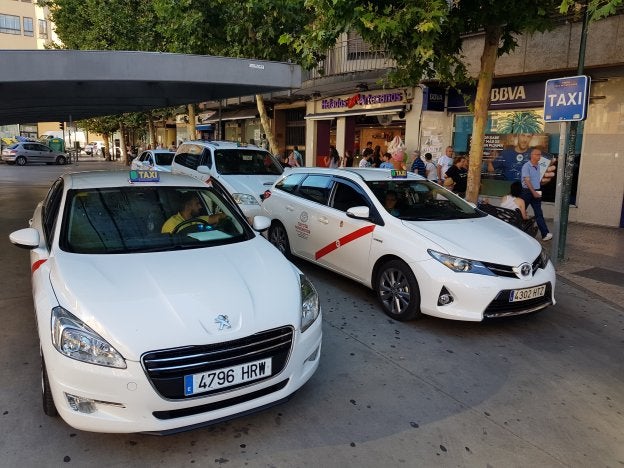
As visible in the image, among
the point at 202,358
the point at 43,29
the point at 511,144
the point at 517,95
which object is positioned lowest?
the point at 202,358

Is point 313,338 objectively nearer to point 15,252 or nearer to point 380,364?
point 380,364

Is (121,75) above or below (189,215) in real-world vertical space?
above

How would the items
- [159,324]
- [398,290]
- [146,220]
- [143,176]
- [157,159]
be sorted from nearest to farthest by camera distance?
[159,324]
[146,220]
[143,176]
[398,290]
[157,159]

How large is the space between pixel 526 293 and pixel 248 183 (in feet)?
19.5

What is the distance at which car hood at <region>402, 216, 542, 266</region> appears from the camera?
4.64m

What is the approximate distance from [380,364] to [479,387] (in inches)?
31.1

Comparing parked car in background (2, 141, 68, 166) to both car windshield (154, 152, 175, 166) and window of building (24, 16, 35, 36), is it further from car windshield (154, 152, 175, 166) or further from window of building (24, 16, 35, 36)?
window of building (24, 16, 35, 36)

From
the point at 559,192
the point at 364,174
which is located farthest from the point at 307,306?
the point at 559,192

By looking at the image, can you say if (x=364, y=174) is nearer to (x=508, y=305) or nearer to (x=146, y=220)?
(x=508, y=305)

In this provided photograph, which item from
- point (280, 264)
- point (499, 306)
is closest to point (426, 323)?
point (499, 306)

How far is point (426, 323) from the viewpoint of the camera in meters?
A: 4.99

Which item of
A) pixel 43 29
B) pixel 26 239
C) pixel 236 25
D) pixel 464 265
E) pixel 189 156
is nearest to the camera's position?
pixel 26 239

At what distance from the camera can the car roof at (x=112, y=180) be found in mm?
4188

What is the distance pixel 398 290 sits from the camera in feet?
16.4
